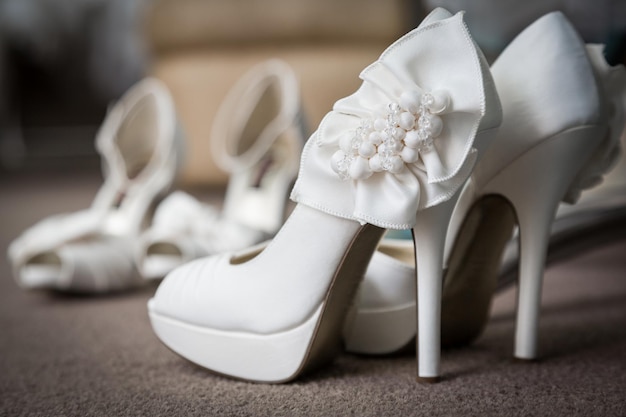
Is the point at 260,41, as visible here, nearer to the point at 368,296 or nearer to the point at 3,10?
the point at 368,296

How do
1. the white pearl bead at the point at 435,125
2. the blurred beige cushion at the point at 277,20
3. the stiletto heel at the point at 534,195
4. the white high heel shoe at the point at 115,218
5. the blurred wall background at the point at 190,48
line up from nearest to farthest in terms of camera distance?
the white pearl bead at the point at 435,125
the stiletto heel at the point at 534,195
the white high heel shoe at the point at 115,218
the blurred wall background at the point at 190,48
the blurred beige cushion at the point at 277,20

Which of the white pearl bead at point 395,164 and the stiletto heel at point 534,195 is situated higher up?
the white pearl bead at point 395,164

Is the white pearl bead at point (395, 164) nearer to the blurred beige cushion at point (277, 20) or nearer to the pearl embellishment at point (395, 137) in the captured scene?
the pearl embellishment at point (395, 137)

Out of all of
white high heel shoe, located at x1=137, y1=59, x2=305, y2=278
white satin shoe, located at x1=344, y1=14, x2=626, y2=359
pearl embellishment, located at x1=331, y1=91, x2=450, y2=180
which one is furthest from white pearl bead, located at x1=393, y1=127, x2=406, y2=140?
white high heel shoe, located at x1=137, y1=59, x2=305, y2=278

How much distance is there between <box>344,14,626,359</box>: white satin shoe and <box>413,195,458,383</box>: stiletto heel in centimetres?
7

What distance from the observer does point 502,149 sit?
0.61m

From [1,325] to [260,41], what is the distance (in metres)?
1.47

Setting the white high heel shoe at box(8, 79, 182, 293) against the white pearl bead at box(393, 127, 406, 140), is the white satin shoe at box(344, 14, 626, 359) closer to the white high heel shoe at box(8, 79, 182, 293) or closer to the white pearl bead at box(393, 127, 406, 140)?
the white pearl bead at box(393, 127, 406, 140)

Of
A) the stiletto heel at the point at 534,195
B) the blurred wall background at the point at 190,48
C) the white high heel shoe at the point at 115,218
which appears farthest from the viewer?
the blurred wall background at the point at 190,48

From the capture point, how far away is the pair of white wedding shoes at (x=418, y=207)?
1.68 feet

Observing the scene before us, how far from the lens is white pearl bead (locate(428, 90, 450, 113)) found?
1.65 feet

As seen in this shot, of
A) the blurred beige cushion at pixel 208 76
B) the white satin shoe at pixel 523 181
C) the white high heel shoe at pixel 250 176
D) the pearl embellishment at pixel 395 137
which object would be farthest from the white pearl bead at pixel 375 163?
the blurred beige cushion at pixel 208 76

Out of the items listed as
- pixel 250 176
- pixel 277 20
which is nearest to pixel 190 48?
pixel 277 20

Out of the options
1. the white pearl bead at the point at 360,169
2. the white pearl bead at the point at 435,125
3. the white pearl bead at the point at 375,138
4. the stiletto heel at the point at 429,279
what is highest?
the white pearl bead at the point at 435,125
